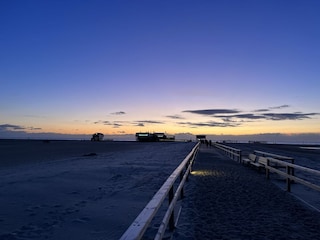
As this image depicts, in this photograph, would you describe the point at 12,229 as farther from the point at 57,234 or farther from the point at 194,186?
the point at 194,186

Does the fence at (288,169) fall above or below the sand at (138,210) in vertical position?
above

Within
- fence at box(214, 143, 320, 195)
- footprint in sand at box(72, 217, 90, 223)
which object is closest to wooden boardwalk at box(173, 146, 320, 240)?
fence at box(214, 143, 320, 195)

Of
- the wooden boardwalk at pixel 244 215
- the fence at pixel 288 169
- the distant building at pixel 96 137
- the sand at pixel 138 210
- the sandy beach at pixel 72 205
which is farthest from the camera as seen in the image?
the distant building at pixel 96 137

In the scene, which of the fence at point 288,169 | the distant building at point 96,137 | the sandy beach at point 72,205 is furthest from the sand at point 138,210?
the distant building at point 96,137

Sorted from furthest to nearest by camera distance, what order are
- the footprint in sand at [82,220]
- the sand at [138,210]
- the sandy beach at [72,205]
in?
the footprint in sand at [82,220] → the sandy beach at [72,205] → the sand at [138,210]

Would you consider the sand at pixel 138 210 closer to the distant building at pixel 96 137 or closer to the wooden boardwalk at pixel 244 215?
the wooden boardwalk at pixel 244 215

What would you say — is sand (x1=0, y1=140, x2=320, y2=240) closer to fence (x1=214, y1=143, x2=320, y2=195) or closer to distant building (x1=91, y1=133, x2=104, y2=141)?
fence (x1=214, y1=143, x2=320, y2=195)

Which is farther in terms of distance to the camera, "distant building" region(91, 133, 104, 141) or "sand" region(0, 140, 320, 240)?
"distant building" region(91, 133, 104, 141)

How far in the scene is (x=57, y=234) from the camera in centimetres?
630

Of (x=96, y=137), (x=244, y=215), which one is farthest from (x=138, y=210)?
(x=96, y=137)

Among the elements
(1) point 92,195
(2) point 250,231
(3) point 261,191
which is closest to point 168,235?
(2) point 250,231

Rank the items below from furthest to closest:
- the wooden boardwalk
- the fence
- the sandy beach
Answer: the fence → the sandy beach → the wooden boardwalk

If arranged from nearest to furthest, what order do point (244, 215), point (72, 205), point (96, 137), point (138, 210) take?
point (244, 215)
point (138, 210)
point (72, 205)
point (96, 137)

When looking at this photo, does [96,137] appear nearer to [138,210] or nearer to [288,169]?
[288,169]
